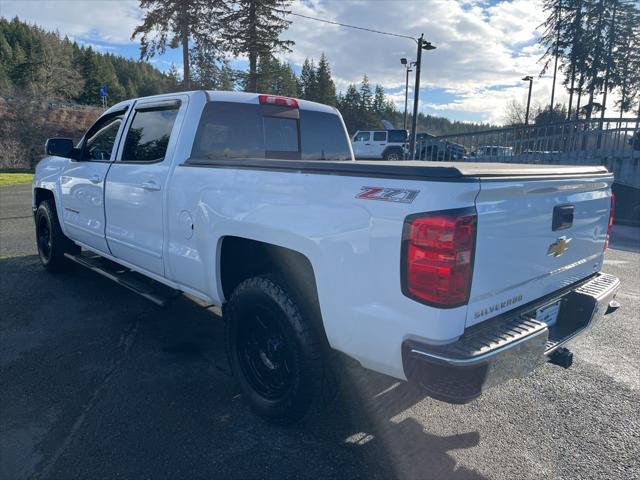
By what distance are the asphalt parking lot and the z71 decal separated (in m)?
1.10

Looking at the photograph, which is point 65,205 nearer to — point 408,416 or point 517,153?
point 408,416

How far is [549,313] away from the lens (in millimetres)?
2760

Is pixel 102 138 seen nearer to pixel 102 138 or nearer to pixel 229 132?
pixel 102 138

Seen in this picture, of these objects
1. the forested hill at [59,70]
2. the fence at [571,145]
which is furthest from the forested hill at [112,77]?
the fence at [571,145]

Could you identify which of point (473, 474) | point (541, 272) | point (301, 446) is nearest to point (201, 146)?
A: point (301, 446)

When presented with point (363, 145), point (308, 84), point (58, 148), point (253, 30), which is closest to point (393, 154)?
point (363, 145)

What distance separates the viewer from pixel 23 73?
216ft

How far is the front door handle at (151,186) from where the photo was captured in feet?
11.6

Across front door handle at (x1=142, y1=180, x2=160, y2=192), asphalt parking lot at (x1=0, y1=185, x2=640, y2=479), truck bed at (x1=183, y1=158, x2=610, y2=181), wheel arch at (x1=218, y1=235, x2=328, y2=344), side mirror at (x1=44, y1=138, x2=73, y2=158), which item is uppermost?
side mirror at (x1=44, y1=138, x2=73, y2=158)

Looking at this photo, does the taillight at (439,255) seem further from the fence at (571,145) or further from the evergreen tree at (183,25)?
the evergreen tree at (183,25)

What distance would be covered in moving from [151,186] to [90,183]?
139 cm

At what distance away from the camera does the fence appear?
1370cm

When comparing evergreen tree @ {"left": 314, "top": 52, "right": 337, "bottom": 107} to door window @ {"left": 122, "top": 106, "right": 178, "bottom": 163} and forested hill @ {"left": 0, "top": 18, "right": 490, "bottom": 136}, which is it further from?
door window @ {"left": 122, "top": 106, "right": 178, "bottom": 163}

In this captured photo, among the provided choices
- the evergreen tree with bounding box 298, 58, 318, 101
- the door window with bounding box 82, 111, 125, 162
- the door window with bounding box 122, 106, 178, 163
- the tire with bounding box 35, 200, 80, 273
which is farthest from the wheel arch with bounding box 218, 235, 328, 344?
the evergreen tree with bounding box 298, 58, 318, 101
